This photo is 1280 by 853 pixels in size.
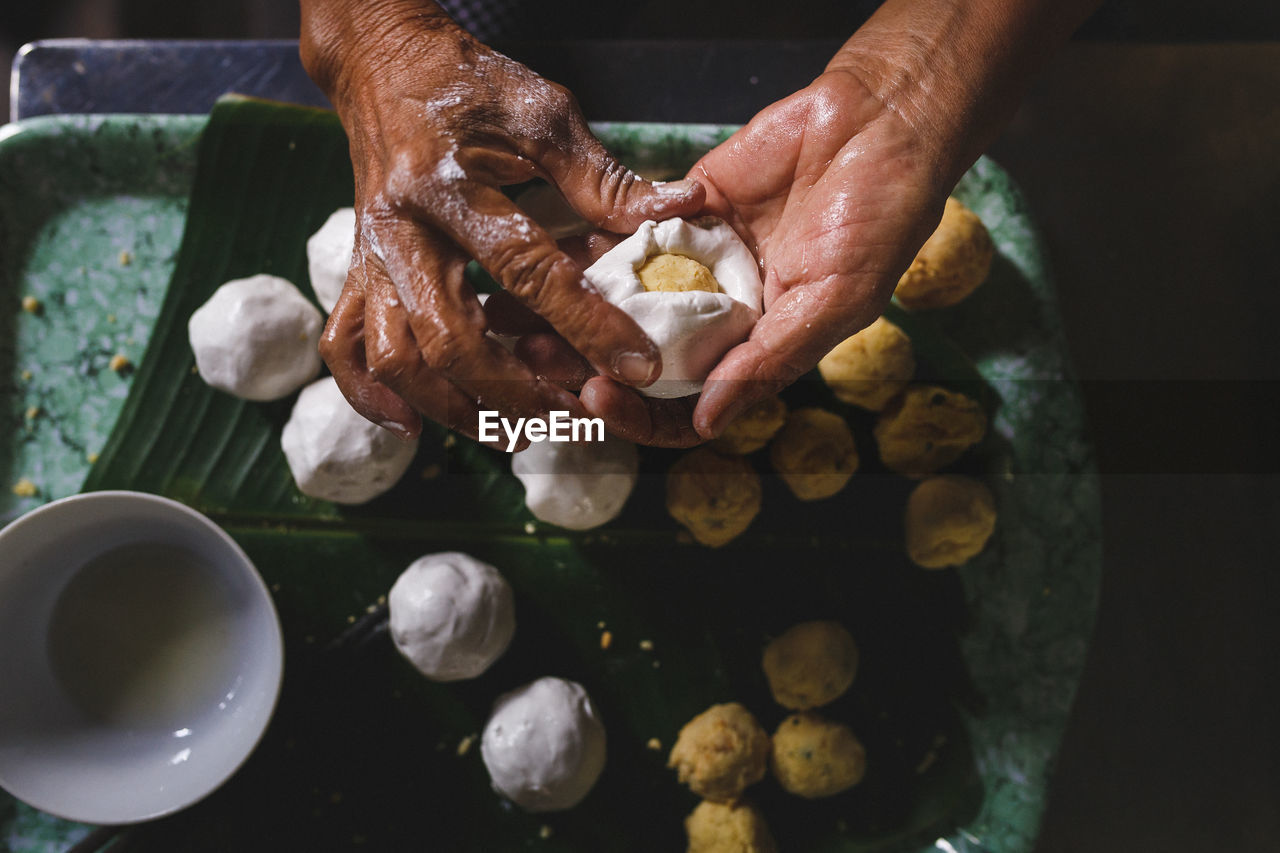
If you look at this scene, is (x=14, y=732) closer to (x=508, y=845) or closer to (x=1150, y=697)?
(x=508, y=845)

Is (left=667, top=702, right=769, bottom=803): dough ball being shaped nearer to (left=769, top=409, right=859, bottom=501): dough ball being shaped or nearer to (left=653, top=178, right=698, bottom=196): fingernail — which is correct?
(left=769, top=409, right=859, bottom=501): dough ball being shaped

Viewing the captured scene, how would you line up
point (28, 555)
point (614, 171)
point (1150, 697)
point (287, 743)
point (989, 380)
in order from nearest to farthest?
point (614, 171) < point (28, 555) < point (287, 743) < point (989, 380) < point (1150, 697)

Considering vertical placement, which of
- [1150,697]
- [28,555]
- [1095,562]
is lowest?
[1150,697]

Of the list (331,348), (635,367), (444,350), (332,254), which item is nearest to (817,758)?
(635,367)

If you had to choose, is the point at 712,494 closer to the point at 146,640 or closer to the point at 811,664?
the point at 811,664

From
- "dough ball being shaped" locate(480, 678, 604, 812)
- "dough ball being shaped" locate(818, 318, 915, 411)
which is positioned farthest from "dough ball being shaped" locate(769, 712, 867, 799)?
"dough ball being shaped" locate(818, 318, 915, 411)

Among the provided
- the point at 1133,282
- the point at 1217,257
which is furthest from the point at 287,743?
the point at 1217,257
